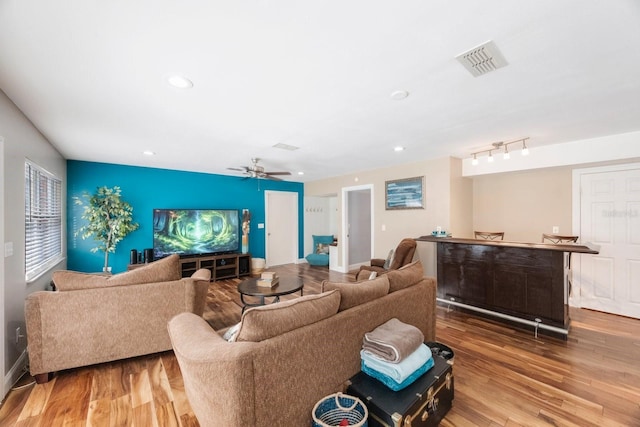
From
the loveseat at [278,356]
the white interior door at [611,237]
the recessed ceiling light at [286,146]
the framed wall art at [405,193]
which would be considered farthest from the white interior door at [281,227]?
the white interior door at [611,237]

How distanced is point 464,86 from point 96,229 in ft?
18.1

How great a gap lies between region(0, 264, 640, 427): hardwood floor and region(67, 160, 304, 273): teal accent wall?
308 cm

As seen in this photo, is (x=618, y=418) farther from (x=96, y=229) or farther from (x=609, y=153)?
(x=96, y=229)

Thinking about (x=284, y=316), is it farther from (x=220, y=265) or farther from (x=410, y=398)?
(x=220, y=265)

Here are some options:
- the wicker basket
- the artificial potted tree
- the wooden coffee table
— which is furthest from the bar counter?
the artificial potted tree

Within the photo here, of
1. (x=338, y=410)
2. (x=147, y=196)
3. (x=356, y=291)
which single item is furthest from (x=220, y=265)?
(x=338, y=410)

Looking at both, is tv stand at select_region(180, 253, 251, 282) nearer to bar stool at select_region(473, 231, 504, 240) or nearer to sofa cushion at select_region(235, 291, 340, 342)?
sofa cushion at select_region(235, 291, 340, 342)

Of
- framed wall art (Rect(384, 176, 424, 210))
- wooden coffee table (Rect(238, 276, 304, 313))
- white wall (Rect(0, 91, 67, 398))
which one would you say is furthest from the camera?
framed wall art (Rect(384, 176, 424, 210))

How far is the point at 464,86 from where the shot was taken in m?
2.06

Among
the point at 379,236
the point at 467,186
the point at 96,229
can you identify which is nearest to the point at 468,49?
the point at 467,186

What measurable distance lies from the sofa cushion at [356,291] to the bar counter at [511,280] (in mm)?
2015

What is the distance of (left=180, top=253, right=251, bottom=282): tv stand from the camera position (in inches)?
206

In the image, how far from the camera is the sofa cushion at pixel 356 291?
70.7 inches

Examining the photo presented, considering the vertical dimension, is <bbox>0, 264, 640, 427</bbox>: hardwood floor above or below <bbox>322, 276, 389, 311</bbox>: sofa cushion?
below
